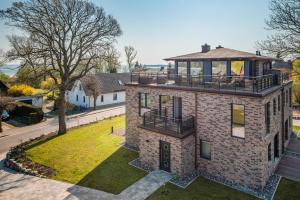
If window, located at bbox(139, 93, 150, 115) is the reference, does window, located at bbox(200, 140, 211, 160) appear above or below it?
below

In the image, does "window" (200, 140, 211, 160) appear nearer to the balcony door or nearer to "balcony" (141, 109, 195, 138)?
"balcony" (141, 109, 195, 138)

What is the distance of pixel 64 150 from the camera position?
21.7 metres

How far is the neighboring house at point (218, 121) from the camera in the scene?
1404 centimetres

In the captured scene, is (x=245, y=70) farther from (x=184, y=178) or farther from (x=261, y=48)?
(x=184, y=178)

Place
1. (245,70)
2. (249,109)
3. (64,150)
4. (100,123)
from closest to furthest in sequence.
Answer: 1. (249,109)
2. (245,70)
3. (64,150)
4. (100,123)

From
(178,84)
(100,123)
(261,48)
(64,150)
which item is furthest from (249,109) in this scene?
(100,123)

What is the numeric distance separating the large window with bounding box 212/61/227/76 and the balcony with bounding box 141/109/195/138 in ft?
13.8

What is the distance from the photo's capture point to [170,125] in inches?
666

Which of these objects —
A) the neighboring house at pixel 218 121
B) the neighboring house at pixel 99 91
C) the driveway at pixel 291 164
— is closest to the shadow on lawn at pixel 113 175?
the neighboring house at pixel 218 121

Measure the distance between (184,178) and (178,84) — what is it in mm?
7362

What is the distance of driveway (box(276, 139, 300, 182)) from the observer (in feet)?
A: 52.5

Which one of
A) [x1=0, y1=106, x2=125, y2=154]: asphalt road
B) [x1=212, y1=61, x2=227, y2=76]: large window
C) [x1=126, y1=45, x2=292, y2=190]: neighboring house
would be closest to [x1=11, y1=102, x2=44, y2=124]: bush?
[x1=0, y1=106, x2=125, y2=154]: asphalt road

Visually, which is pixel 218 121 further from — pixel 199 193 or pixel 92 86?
pixel 92 86

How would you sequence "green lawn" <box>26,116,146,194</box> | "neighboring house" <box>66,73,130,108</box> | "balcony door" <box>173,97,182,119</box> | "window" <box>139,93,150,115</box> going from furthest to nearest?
"neighboring house" <box>66,73,130,108</box> < "window" <box>139,93,150,115</box> < "balcony door" <box>173,97,182,119</box> < "green lawn" <box>26,116,146,194</box>
